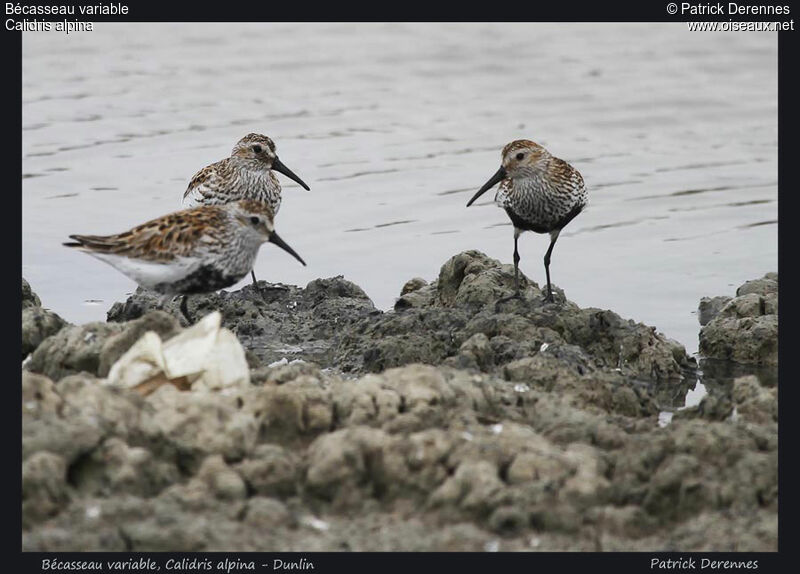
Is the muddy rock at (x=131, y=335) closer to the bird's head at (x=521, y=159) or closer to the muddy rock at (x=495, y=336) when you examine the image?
the muddy rock at (x=495, y=336)

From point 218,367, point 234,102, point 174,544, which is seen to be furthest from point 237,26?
point 174,544

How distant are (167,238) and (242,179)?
10.3 feet

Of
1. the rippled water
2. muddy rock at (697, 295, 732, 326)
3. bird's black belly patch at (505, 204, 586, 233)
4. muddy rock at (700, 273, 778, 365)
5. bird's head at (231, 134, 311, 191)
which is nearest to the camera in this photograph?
muddy rock at (700, 273, 778, 365)

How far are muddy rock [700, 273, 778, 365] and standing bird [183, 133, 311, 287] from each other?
4.13m

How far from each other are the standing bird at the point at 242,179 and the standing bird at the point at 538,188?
7.23ft

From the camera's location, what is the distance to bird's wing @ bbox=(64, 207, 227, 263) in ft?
31.4

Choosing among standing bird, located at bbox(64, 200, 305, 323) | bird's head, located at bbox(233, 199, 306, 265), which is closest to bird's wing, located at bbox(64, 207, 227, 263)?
standing bird, located at bbox(64, 200, 305, 323)

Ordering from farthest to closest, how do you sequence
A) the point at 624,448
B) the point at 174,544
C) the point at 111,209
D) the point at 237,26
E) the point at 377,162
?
the point at 237,26, the point at 377,162, the point at 111,209, the point at 624,448, the point at 174,544

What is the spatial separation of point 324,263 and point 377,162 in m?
3.24

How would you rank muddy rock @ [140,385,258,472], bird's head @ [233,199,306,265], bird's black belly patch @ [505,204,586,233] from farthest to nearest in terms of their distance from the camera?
bird's black belly patch @ [505,204,586,233] < bird's head @ [233,199,306,265] < muddy rock @ [140,385,258,472]

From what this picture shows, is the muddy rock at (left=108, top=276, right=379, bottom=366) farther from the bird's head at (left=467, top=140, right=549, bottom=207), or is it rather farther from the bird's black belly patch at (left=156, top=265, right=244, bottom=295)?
the bird's head at (left=467, top=140, right=549, bottom=207)

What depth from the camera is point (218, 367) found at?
7.69m

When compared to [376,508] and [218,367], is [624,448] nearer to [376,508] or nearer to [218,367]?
[376,508]

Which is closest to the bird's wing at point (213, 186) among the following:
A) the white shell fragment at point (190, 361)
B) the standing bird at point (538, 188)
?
the standing bird at point (538, 188)
